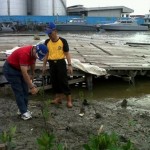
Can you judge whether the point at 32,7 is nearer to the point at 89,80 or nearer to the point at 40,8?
the point at 40,8

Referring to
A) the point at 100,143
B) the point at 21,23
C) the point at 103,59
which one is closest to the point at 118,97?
the point at 103,59

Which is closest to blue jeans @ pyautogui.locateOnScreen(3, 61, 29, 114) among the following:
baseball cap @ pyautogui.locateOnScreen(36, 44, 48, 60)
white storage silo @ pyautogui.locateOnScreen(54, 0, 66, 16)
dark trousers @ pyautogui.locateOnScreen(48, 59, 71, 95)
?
baseball cap @ pyautogui.locateOnScreen(36, 44, 48, 60)

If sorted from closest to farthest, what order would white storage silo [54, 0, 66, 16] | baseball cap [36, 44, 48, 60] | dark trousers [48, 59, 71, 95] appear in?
baseball cap [36, 44, 48, 60] → dark trousers [48, 59, 71, 95] → white storage silo [54, 0, 66, 16]

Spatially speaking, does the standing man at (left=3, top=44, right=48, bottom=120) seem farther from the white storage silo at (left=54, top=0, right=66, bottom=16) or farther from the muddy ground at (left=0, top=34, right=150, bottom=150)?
the white storage silo at (left=54, top=0, right=66, bottom=16)

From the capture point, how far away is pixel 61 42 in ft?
23.8

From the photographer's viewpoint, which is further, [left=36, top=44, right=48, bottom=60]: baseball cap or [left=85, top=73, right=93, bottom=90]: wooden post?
[left=85, top=73, right=93, bottom=90]: wooden post

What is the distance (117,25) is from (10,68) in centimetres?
5120

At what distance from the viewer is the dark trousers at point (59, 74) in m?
7.43

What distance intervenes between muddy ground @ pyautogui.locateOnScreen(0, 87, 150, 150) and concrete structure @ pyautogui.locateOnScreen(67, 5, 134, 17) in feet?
223

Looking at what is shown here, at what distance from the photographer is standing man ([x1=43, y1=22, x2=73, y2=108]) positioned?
7.22 metres

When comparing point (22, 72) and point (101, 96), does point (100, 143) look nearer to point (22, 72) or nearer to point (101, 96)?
point (22, 72)

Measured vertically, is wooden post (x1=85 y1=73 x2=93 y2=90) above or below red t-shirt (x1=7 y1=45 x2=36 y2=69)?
below

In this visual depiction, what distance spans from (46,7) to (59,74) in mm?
58244

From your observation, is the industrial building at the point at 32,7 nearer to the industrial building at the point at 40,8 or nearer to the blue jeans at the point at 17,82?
the industrial building at the point at 40,8
